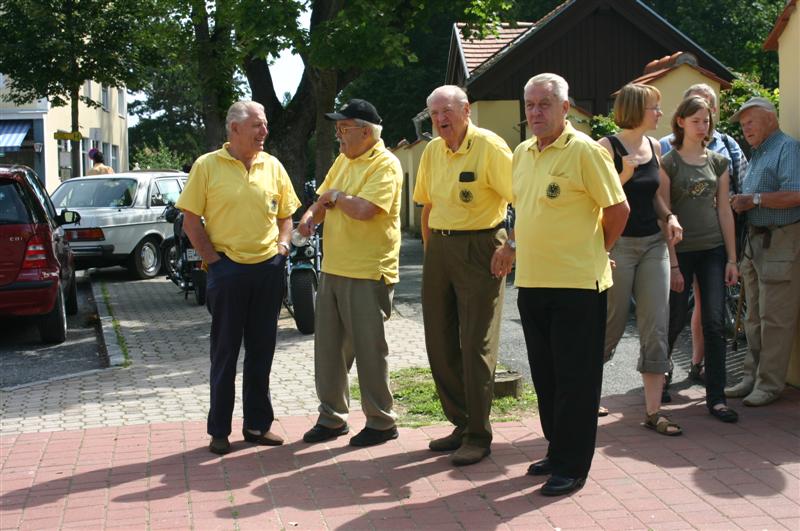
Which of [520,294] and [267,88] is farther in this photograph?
[267,88]

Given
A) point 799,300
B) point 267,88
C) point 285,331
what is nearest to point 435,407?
point 799,300

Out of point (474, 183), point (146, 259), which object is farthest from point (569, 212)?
point (146, 259)

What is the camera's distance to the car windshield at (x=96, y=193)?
17375 millimetres

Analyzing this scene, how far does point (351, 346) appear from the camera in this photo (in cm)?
659

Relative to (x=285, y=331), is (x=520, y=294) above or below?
above

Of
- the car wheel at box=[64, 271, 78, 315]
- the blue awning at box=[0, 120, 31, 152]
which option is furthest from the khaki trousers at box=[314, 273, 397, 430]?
the blue awning at box=[0, 120, 31, 152]

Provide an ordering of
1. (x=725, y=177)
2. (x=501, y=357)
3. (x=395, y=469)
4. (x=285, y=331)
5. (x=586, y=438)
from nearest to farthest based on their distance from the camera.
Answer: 1. (x=586, y=438)
2. (x=395, y=469)
3. (x=725, y=177)
4. (x=501, y=357)
5. (x=285, y=331)

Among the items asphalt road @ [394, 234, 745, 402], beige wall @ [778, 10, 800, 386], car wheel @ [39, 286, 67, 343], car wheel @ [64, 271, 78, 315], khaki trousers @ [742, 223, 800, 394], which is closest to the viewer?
khaki trousers @ [742, 223, 800, 394]

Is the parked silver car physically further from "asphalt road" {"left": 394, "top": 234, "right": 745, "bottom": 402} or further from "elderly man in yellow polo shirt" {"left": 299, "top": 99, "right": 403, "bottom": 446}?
"elderly man in yellow polo shirt" {"left": 299, "top": 99, "right": 403, "bottom": 446}

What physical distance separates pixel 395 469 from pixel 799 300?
3111mm

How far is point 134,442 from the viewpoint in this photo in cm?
658

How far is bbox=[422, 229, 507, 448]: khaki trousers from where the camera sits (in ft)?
19.5

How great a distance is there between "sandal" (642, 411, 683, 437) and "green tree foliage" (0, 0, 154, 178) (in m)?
18.7

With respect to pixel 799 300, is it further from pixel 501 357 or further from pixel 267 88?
pixel 267 88
